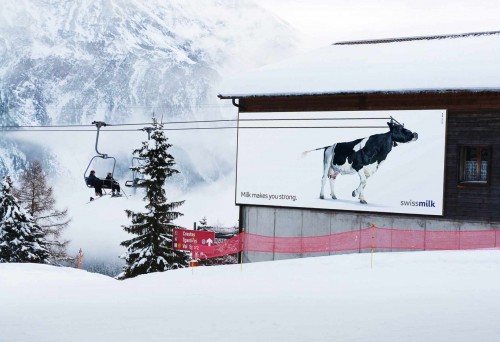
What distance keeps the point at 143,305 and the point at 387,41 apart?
68.8 ft

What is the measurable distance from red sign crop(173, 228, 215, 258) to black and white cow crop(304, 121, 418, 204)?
17.3 feet

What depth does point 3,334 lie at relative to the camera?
1394 centimetres

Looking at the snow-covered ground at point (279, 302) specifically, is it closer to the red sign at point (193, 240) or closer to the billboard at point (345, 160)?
the red sign at point (193, 240)

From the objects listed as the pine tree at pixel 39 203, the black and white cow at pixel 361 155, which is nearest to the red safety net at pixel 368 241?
the black and white cow at pixel 361 155

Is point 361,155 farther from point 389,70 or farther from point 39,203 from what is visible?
point 39,203

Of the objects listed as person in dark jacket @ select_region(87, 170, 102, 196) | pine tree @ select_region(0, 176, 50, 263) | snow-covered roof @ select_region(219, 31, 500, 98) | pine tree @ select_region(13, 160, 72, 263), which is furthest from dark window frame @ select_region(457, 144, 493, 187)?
pine tree @ select_region(13, 160, 72, 263)

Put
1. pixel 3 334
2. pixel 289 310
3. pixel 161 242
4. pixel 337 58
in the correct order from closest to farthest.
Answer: pixel 3 334, pixel 289 310, pixel 337 58, pixel 161 242

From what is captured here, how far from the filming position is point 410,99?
28031 mm

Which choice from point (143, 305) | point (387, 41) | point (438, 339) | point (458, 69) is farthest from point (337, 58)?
point (438, 339)

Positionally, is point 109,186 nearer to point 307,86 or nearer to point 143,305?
point 307,86

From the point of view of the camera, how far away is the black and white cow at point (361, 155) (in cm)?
2830

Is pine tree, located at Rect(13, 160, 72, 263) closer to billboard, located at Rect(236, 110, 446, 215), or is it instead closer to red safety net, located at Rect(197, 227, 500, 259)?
red safety net, located at Rect(197, 227, 500, 259)

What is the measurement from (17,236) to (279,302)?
28880 millimetres

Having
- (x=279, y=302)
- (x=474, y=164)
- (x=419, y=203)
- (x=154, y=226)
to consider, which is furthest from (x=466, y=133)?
(x=154, y=226)
